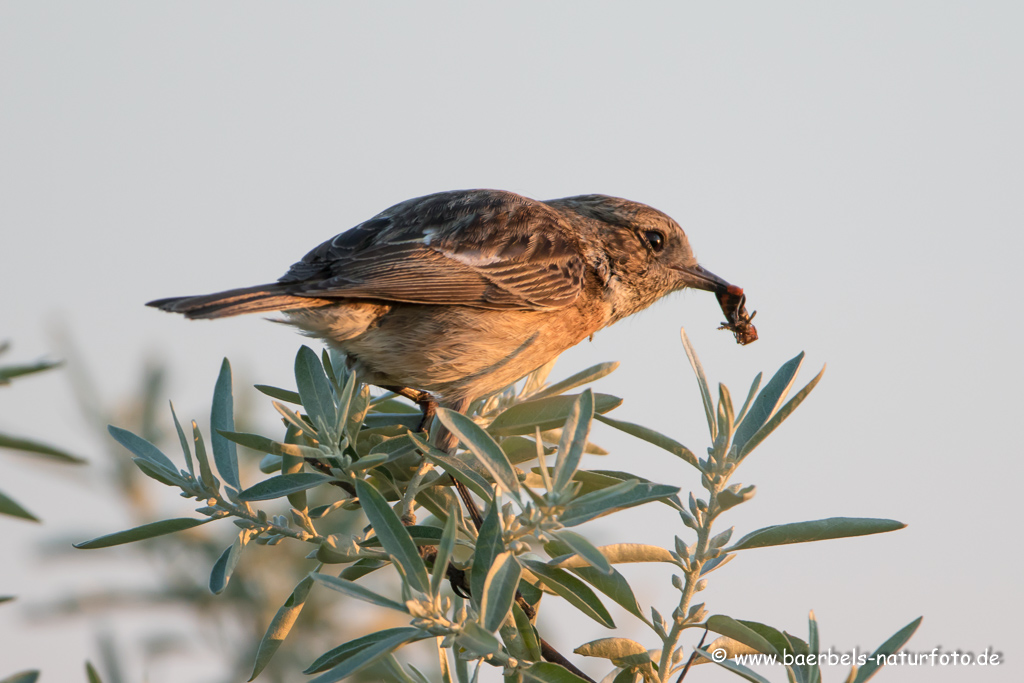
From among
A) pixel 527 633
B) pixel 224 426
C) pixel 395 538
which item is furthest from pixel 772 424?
pixel 224 426

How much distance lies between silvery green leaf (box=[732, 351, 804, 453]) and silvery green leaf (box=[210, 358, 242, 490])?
1.54 metres

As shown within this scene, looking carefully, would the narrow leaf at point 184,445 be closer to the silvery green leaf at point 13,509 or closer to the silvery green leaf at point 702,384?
the silvery green leaf at point 13,509

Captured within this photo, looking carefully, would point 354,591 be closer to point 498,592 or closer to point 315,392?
point 498,592

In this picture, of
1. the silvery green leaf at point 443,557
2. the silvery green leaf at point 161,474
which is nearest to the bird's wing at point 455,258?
the silvery green leaf at point 161,474

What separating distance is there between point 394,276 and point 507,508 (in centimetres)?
209

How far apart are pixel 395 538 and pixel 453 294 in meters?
2.41

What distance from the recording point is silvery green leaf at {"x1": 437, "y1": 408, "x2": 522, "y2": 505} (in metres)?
2.35

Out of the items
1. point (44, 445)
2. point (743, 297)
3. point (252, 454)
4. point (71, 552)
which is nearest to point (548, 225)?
point (743, 297)

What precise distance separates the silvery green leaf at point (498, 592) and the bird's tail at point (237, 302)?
1730mm

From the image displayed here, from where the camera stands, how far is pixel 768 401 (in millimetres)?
2582

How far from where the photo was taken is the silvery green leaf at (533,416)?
312 cm

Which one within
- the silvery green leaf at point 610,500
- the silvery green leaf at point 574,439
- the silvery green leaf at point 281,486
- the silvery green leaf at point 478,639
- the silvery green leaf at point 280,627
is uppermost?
the silvery green leaf at point 574,439

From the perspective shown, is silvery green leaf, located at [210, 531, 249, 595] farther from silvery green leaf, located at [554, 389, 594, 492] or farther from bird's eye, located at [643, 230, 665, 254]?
bird's eye, located at [643, 230, 665, 254]

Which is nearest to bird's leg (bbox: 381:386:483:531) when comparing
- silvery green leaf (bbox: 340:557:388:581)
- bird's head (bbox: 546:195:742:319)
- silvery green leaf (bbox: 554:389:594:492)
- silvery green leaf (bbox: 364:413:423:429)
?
silvery green leaf (bbox: 364:413:423:429)
